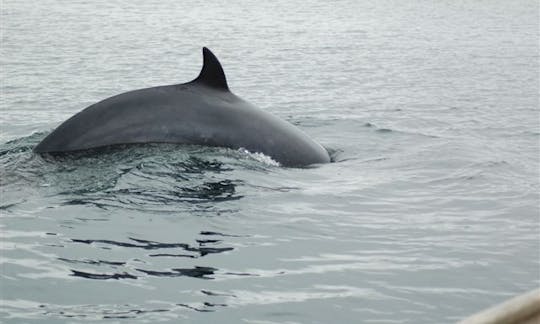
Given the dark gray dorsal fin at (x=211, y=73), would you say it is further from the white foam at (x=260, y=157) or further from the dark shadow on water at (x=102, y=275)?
the dark shadow on water at (x=102, y=275)

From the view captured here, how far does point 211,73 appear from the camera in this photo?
32.9 ft

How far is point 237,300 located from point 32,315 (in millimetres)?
1391

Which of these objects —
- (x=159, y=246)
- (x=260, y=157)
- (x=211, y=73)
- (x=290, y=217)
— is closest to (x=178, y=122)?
(x=211, y=73)

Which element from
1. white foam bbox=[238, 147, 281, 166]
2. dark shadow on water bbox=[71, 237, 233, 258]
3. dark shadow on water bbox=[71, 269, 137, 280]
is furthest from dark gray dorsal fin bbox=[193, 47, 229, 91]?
dark shadow on water bbox=[71, 269, 137, 280]

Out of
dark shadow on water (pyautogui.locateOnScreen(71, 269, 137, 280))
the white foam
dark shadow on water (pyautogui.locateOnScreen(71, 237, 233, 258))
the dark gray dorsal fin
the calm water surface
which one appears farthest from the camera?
the white foam

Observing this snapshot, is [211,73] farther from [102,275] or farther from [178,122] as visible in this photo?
[102,275]

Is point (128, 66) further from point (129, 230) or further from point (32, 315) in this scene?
point (32, 315)

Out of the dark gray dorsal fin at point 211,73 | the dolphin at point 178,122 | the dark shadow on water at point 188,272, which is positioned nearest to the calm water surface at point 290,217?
the dark shadow on water at point 188,272

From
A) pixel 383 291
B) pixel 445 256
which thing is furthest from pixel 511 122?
pixel 383 291

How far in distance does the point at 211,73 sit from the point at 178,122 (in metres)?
0.66

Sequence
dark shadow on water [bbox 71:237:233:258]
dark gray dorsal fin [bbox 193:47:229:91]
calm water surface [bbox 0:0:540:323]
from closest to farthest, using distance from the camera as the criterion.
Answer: calm water surface [bbox 0:0:540:323]
dark shadow on water [bbox 71:237:233:258]
dark gray dorsal fin [bbox 193:47:229:91]

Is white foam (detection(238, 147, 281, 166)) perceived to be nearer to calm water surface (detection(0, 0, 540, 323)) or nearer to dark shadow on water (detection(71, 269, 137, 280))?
calm water surface (detection(0, 0, 540, 323))

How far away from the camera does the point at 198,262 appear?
23.9 feet

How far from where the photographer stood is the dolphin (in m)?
9.81
